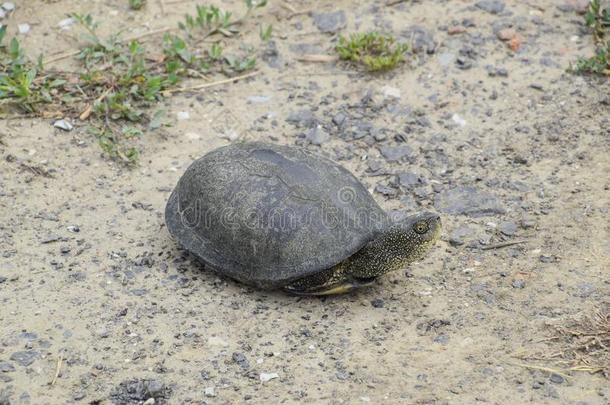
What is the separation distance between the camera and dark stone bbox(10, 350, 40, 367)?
416 centimetres

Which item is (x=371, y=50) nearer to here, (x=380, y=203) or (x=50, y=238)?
(x=380, y=203)

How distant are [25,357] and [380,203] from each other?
2.51m

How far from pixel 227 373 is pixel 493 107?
131 inches

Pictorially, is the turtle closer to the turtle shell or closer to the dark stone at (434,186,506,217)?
the turtle shell

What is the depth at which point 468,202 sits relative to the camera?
5.58 m

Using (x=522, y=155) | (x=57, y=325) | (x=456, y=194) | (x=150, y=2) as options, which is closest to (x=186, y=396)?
(x=57, y=325)

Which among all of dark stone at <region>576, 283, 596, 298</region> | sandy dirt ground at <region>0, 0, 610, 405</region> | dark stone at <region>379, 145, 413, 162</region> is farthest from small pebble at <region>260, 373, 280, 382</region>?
dark stone at <region>379, 145, 413, 162</region>

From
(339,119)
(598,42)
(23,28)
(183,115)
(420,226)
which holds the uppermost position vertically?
(598,42)

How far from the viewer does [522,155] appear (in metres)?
5.97

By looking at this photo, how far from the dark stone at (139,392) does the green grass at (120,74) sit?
227 cm

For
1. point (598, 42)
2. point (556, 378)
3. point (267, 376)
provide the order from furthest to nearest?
point (598, 42) → point (267, 376) → point (556, 378)

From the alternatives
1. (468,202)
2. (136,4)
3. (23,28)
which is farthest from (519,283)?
(23,28)

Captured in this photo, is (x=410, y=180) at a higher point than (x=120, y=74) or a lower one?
lower

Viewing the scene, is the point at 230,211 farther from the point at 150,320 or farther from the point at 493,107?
the point at 493,107
